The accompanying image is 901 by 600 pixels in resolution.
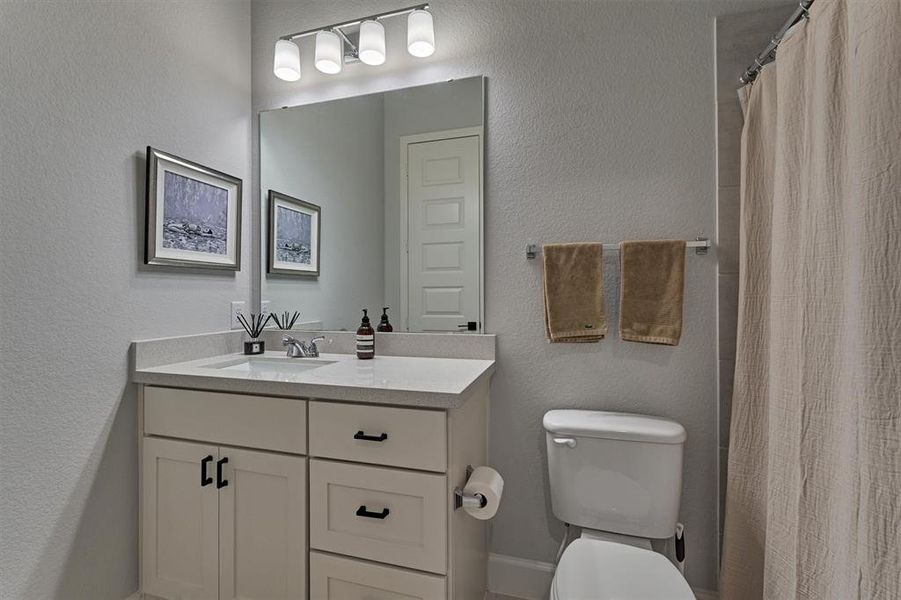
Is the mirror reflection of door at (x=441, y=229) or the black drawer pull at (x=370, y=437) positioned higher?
the mirror reflection of door at (x=441, y=229)

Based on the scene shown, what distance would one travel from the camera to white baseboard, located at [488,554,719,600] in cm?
158

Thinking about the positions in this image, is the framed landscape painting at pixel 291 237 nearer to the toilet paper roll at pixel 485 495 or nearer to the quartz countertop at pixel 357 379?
the quartz countertop at pixel 357 379

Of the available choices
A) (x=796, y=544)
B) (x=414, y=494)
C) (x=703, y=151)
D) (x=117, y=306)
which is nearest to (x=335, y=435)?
(x=414, y=494)

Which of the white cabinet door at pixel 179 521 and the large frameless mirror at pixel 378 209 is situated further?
the large frameless mirror at pixel 378 209

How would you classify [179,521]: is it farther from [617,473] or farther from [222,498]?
[617,473]

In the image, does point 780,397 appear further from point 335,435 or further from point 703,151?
point 335,435

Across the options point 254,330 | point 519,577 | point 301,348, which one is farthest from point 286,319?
point 519,577

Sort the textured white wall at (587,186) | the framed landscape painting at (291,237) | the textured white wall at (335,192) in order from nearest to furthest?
the textured white wall at (587,186)
the textured white wall at (335,192)
the framed landscape painting at (291,237)

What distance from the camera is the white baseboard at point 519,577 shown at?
1579mm

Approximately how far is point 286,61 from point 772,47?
1744mm

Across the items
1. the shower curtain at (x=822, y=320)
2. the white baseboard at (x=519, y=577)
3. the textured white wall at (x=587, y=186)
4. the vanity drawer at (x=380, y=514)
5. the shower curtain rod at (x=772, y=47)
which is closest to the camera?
the shower curtain at (x=822, y=320)

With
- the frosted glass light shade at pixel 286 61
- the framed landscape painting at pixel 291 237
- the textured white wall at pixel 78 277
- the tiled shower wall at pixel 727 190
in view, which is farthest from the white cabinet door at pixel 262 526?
the frosted glass light shade at pixel 286 61

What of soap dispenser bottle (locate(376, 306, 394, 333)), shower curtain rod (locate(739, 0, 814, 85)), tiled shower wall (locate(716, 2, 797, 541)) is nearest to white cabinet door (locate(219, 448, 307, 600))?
soap dispenser bottle (locate(376, 306, 394, 333))

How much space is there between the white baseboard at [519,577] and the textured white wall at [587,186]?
0.03 meters
